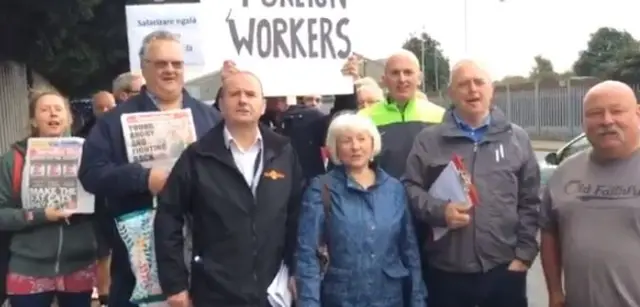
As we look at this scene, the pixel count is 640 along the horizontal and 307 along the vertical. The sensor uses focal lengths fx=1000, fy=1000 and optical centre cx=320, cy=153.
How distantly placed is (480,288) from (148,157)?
1.84 m

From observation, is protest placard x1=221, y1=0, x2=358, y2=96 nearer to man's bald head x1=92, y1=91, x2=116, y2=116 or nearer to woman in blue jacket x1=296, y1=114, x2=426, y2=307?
woman in blue jacket x1=296, y1=114, x2=426, y2=307

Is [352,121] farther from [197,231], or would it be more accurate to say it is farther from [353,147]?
[197,231]

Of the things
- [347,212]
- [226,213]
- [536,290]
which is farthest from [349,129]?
[536,290]

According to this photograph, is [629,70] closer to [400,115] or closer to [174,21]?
[174,21]

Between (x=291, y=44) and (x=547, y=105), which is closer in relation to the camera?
(x=291, y=44)

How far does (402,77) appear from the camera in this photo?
583 centimetres

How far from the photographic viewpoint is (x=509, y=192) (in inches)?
203

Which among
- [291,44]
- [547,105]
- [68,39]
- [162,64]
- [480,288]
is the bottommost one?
[547,105]

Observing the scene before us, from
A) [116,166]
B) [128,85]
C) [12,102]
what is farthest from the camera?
[12,102]

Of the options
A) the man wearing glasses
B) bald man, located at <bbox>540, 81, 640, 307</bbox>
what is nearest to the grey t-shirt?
bald man, located at <bbox>540, 81, 640, 307</bbox>

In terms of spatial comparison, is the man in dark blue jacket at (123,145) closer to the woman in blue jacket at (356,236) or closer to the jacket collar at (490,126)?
the woman in blue jacket at (356,236)

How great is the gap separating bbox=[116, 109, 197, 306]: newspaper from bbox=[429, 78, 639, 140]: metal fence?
121 ft

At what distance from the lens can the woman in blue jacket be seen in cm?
490

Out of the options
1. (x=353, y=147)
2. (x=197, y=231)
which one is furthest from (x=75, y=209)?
(x=353, y=147)
